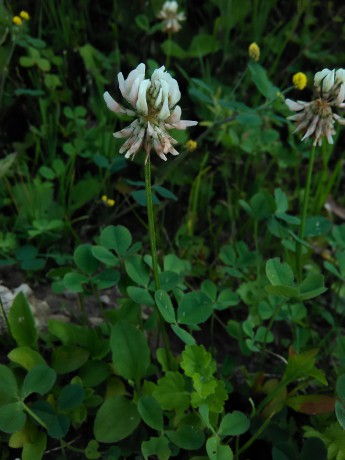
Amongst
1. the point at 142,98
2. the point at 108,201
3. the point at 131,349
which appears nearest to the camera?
the point at 142,98

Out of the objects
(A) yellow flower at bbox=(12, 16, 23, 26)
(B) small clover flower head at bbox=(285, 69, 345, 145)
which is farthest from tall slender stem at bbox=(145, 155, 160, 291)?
(A) yellow flower at bbox=(12, 16, 23, 26)

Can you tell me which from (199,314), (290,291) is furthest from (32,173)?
(290,291)

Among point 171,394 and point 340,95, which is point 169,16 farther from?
point 171,394

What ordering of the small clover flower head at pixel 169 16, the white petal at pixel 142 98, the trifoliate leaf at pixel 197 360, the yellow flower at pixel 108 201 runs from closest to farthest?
the white petal at pixel 142 98 → the trifoliate leaf at pixel 197 360 → the yellow flower at pixel 108 201 → the small clover flower head at pixel 169 16

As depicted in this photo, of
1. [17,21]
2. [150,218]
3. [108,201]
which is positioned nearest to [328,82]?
[150,218]

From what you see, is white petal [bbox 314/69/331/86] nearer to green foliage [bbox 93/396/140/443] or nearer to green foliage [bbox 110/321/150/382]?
green foliage [bbox 110/321/150/382]

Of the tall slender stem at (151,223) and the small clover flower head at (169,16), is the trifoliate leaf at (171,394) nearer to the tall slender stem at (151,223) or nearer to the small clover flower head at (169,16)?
the tall slender stem at (151,223)

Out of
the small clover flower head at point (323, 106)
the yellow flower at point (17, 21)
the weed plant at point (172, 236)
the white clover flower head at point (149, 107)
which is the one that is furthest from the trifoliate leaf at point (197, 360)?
the yellow flower at point (17, 21)
